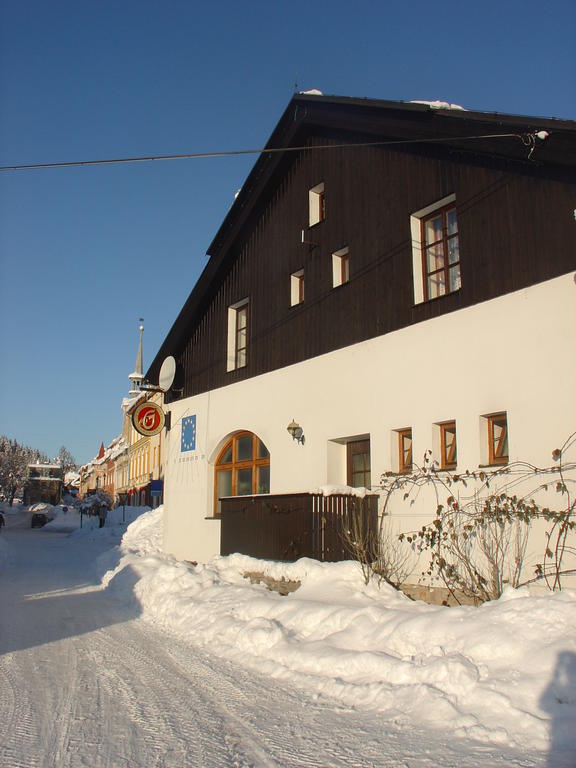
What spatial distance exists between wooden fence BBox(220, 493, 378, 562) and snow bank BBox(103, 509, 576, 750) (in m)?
0.48

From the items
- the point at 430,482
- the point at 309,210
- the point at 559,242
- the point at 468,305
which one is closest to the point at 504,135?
the point at 559,242

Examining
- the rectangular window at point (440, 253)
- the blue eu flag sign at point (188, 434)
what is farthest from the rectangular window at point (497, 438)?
the blue eu flag sign at point (188, 434)

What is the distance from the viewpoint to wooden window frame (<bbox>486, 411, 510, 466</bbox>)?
9.25 m

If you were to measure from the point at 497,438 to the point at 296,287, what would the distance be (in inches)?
250

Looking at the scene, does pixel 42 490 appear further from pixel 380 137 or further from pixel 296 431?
pixel 380 137

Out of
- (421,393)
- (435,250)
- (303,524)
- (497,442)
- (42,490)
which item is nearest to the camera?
(497,442)

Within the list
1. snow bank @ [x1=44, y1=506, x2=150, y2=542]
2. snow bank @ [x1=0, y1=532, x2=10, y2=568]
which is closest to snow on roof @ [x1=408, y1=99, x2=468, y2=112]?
snow bank @ [x1=0, y1=532, x2=10, y2=568]

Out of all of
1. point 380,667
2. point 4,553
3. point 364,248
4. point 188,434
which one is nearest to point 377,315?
point 364,248

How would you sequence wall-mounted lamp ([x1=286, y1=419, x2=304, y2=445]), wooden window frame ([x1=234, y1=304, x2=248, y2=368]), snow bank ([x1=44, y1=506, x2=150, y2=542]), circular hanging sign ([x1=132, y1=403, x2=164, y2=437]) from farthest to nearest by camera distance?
snow bank ([x1=44, y1=506, x2=150, y2=542]) < circular hanging sign ([x1=132, y1=403, x2=164, y2=437]) < wooden window frame ([x1=234, y1=304, x2=248, y2=368]) < wall-mounted lamp ([x1=286, y1=419, x2=304, y2=445])

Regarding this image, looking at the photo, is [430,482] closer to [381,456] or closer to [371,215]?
[381,456]

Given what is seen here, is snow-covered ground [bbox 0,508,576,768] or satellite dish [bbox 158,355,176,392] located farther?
satellite dish [bbox 158,355,176,392]

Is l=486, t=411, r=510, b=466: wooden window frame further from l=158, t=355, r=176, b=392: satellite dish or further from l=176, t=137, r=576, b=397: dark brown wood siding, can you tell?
l=158, t=355, r=176, b=392: satellite dish

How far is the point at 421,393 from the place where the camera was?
10.5 m

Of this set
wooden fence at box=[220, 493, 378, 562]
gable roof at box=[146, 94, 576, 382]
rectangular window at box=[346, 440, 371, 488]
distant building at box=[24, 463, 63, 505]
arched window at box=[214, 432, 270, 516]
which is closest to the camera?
gable roof at box=[146, 94, 576, 382]
